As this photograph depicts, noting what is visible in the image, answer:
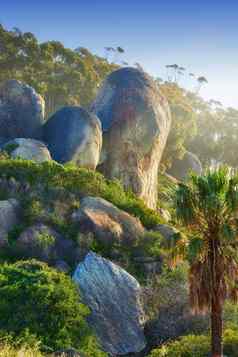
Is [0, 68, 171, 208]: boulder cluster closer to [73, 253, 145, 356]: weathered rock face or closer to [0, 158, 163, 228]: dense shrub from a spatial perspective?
[0, 158, 163, 228]: dense shrub

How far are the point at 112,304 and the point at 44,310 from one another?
4.19m

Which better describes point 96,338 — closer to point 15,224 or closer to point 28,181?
point 15,224

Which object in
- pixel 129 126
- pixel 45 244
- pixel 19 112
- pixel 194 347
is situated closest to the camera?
pixel 194 347

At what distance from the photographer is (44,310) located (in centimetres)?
2431

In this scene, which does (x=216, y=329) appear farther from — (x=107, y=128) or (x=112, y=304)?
(x=107, y=128)

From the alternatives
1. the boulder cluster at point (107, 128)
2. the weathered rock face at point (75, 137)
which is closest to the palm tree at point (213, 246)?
the boulder cluster at point (107, 128)

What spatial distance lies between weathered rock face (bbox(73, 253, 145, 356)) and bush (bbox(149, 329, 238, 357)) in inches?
90.2

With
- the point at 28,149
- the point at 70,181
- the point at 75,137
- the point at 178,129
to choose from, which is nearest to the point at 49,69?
the point at 178,129

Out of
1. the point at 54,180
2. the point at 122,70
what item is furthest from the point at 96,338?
the point at 122,70

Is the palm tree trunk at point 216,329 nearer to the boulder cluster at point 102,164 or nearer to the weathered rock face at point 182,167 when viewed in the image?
the boulder cluster at point 102,164

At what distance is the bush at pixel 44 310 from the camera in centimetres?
2334

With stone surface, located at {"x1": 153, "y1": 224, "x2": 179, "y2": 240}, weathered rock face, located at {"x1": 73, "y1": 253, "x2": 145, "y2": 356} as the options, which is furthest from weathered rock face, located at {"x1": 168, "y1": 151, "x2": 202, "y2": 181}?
weathered rock face, located at {"x1": 73, "y1": 253, "x2": 145, "y2": 356}

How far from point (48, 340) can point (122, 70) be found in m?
31.8

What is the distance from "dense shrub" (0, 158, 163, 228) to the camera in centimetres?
3562
